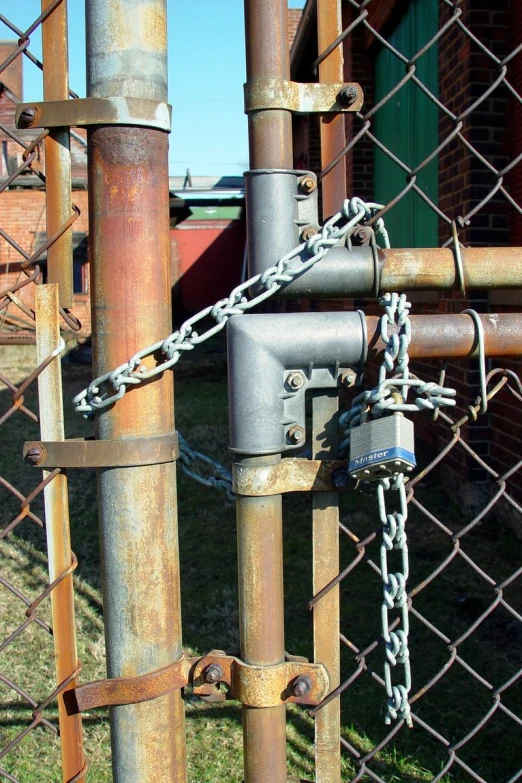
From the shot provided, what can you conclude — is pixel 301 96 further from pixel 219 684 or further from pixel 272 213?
pixel 219 684

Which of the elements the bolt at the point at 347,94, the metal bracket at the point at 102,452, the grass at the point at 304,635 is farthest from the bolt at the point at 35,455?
the grass at the point at 304,635

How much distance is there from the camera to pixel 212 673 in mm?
1197

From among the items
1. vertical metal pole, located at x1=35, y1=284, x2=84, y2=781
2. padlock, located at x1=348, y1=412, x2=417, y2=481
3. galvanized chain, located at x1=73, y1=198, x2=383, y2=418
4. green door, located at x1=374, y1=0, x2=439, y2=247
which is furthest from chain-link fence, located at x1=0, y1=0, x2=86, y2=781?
green door, located at x1=374, y1=0, x2=439, y2=247

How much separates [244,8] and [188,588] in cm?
317

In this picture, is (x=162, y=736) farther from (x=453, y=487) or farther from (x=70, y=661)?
(x=453, y=487)

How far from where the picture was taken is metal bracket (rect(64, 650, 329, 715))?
1162 mm

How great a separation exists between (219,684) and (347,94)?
3.23 feet

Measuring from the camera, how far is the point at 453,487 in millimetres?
4988

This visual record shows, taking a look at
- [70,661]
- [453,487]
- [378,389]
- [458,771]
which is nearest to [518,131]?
[453,487]

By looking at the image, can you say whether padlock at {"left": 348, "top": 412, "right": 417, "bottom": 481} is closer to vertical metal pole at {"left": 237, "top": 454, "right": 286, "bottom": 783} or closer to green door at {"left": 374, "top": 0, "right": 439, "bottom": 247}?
vertical metal pole at {"left": 237, "top": 454, "right": 286, "bottom": 783}

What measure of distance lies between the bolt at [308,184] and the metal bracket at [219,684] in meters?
0.76

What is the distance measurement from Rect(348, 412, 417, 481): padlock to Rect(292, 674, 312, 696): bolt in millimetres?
349

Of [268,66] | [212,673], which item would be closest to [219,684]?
[212,673]

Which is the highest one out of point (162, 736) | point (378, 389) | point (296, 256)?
point (296, 256)
